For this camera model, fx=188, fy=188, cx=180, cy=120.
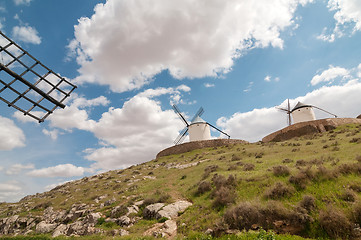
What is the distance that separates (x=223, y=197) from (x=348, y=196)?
6538 mm

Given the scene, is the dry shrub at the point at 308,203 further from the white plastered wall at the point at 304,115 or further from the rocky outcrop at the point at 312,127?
the white plastered wall at the point at 304,115

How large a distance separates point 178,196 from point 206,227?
6.99 m

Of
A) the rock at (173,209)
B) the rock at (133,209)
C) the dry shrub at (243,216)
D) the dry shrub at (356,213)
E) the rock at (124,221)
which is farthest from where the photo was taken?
the rock at (133,209)

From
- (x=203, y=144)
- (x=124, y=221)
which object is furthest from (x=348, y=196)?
(x=203, y=144)

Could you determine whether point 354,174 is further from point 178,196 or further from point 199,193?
point 178,196

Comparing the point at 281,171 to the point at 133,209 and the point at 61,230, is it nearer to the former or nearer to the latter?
the point at 133,209

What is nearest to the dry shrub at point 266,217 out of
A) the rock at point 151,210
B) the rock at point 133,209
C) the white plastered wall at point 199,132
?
the rock at point 151,210

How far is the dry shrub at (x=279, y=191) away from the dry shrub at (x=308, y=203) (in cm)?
124

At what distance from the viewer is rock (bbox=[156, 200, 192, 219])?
46.0 feet

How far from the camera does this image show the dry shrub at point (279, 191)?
10.8m

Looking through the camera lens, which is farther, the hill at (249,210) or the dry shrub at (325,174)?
the dry shrub at (325,174)

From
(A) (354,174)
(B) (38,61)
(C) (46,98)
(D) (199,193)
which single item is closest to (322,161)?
(A) (354,174)

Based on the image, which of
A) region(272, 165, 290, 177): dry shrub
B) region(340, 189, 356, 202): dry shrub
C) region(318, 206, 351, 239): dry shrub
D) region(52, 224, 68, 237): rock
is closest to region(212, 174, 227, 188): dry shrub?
region(272, 165, 290, 177): dry shrub

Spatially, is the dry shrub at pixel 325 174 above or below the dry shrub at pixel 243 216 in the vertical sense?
above
